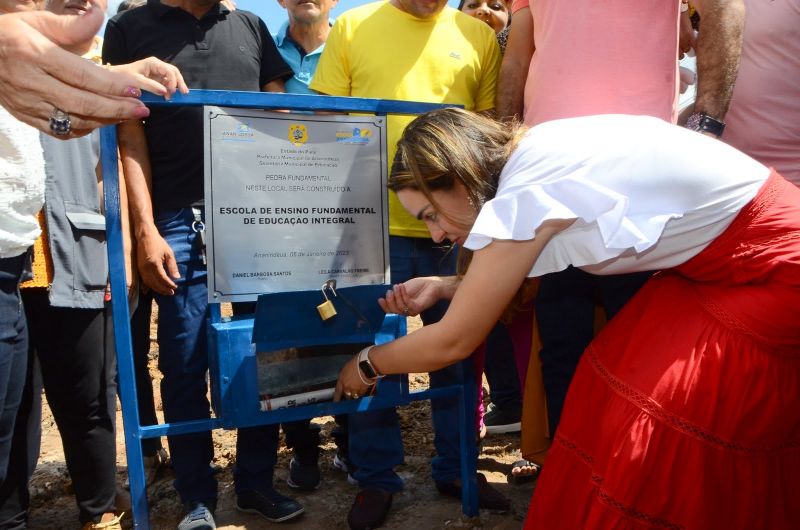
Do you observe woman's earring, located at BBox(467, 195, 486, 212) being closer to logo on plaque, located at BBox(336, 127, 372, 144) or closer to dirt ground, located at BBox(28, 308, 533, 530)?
logo on plaque, located at BBox(336, 127, 372, 144)

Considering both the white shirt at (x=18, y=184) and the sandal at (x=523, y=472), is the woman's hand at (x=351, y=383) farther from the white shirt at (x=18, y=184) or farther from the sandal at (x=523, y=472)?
the sandal at (x=523, y=472)

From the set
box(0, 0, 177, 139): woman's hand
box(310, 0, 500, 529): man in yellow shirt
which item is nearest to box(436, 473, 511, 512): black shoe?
box(310, 0, 500, 529): man in yellow shirt

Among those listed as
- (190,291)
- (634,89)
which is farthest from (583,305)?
(190,291)

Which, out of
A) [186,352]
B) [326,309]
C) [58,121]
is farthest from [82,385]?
[58,121]

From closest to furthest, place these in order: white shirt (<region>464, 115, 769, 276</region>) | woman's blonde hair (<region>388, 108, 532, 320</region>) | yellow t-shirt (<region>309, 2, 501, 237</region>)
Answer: white shirt (<region>464, 115, 769, 276</region>) < woman's blonde hair (<region>388, 108, 532, 320</region>) < yellow t-shirt (<region>309, 2, 501, 237</region>)

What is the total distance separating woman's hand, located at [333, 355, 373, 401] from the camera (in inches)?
86.2

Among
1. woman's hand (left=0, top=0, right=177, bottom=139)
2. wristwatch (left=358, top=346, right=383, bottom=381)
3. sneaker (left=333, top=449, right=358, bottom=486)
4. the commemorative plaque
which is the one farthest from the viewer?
sneaker (left=333, top=449, right=358, bottom=486)

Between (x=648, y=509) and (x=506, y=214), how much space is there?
31.6 inches

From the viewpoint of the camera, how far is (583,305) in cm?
244

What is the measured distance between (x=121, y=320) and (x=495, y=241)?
3.91 ft

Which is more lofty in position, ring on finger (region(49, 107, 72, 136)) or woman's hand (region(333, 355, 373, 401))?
ring on finger (region(49, 107, 72, 136))

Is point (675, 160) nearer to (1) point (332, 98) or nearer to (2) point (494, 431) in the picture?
(1) point (332, 98)

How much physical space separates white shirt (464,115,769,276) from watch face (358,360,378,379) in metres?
0.59

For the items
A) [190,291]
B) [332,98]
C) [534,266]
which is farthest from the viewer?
[190,291]
